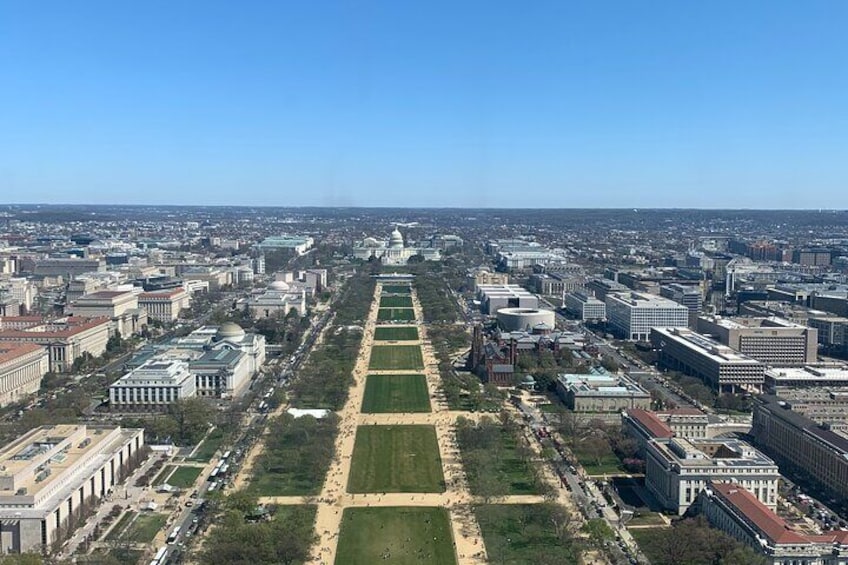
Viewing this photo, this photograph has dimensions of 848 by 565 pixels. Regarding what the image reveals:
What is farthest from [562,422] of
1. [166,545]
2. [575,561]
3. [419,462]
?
[166,545]

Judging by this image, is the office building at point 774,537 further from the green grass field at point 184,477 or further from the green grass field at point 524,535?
the green grass field at point 184,477

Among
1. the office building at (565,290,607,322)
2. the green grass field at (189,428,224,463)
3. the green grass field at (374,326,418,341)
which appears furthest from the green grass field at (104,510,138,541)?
the office building at (565,290,607,322)

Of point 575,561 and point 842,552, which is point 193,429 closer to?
point 575,561

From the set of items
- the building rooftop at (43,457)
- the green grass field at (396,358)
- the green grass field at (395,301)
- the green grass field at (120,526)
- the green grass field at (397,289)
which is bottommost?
the green grass field at (120,526)

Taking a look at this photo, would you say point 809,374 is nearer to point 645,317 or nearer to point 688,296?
point 645,317

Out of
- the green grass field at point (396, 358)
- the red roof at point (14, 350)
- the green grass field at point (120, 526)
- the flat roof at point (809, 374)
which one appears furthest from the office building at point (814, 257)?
the green grass field at point (120, 526)

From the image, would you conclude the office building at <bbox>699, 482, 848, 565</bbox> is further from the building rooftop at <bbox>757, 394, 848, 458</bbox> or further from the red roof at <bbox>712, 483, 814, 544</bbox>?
the building rooftop at <bbox>757, 394, 848, 458</bbox>

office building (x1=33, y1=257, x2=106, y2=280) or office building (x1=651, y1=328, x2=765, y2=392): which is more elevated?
office building (x1=33, y1=257, x2=106, y2=280)
